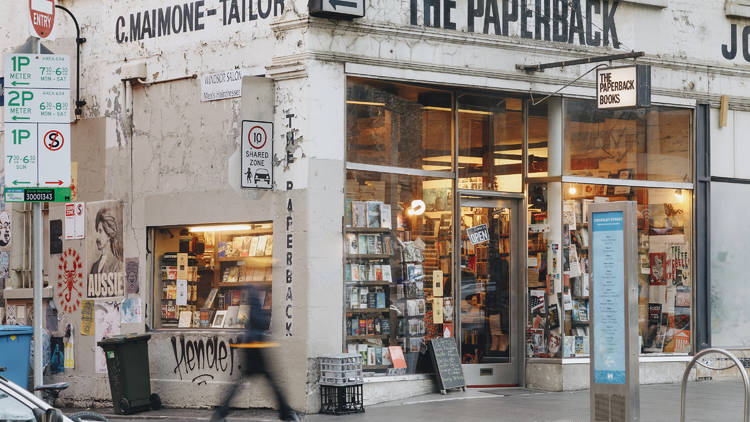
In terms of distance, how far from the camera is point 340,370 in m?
12.9

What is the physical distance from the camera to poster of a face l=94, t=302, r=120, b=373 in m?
15.4

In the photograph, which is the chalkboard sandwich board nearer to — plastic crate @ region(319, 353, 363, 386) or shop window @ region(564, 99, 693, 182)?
plastic crate @ region(319, 353, 363, 386)

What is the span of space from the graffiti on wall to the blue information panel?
5.70 metres

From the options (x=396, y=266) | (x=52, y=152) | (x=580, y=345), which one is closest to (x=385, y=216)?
(x=396, y=266)

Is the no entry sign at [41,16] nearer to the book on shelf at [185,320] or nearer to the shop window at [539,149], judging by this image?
the book on shelf at [185,320]

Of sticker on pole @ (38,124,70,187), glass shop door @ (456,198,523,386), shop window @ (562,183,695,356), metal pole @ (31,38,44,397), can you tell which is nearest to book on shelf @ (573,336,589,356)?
glass shop door @ (456,198,523,386)

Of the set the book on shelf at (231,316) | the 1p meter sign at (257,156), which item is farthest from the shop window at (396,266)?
the book on shelf at (231,316)

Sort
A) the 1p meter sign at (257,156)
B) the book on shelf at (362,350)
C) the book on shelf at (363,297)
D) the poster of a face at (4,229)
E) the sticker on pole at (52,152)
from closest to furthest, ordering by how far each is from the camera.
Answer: the sticker on pole at (52,152)
the 1p meter sign at (257,156)
the book on shelf at (362,350)
the book on shelf at (363,297)
the poster of a face at (4,229)

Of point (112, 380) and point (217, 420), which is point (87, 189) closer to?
point (112, 380)

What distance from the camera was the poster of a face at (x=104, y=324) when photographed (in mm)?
15387

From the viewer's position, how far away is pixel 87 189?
16.0 metres

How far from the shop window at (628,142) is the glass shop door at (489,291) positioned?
1.27 meters

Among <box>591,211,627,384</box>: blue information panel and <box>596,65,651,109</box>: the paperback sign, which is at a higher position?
<box>596,65,651,109</box>: the paperback sign

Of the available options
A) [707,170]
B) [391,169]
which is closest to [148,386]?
[391,169]
